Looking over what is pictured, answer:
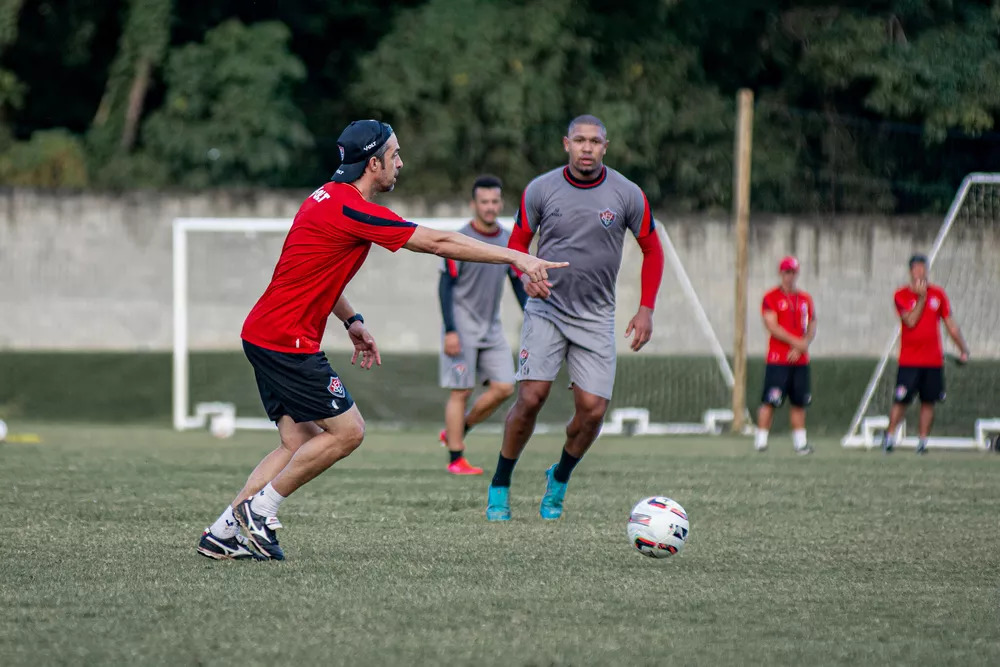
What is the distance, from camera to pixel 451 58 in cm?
2175

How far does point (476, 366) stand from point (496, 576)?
611 cm

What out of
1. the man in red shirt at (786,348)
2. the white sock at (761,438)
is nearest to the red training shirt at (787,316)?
the man in red shirt at (786,348)

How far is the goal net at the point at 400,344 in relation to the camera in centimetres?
1845

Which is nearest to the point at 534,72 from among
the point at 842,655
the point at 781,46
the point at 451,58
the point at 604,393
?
the point at 451,58

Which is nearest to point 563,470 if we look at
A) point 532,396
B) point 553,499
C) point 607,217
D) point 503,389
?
point 553,499

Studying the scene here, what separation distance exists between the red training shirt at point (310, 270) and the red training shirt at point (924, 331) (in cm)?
1014

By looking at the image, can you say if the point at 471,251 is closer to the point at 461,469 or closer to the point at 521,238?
the point at 521,238

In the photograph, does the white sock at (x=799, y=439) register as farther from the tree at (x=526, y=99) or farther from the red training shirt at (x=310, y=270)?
the red training shirt at (x=310, y=270)

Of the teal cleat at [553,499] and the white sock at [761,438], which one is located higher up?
the teal cleat at [553,499]

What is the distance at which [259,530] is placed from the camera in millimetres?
6672

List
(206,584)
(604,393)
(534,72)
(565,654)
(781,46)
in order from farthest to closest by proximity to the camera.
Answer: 1. (781,46)
2. (534,72)
3. (604,393)
4. (206,584)
5. (565,654)

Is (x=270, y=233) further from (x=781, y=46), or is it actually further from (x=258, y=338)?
(x=258, y=338)

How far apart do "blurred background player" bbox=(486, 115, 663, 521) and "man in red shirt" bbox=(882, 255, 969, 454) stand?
7.85 meters

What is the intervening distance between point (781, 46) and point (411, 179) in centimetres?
640
